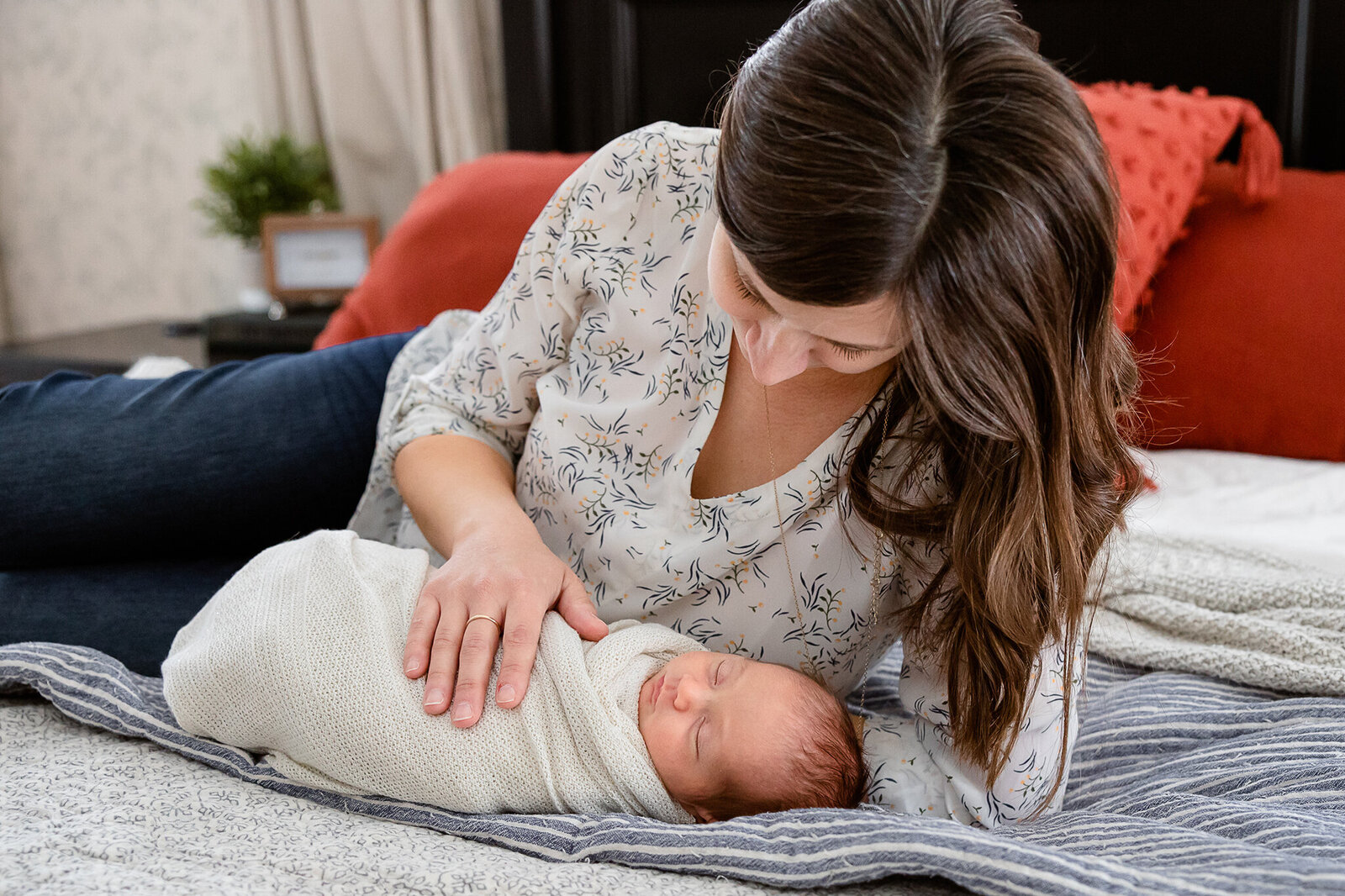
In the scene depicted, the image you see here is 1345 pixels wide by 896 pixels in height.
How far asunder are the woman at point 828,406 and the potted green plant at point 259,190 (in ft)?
4.95

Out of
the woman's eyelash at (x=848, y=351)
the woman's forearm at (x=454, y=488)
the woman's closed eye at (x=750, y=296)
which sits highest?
the woman's closed eye at (x=750, y=296)

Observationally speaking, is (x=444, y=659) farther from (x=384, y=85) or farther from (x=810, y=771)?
(x=384, y=85)

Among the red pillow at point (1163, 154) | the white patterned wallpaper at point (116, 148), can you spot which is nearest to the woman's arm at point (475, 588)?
the red pillow at point (1163, 154)

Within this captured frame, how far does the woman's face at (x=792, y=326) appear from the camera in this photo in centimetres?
74

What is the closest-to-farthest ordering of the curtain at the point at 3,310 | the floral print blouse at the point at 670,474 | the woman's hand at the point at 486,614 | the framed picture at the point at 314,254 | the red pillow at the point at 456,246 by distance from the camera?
the woman's hand at the point at 486,614, the floral print blouse at the point at 670,474, the red pillow at the point at 456,246, the framed picture at the point at 314,254, the curtain at the point at 3,310

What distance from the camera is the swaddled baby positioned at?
2.83ft

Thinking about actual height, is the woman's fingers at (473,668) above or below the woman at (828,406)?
below

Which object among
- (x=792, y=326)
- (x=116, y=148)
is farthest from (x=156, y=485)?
(x=116, y=148)

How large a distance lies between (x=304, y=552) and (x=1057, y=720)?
70 centimetres

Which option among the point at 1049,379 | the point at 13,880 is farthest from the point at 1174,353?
the point at 13,880

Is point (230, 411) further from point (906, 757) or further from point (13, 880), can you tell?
point (906, 757)

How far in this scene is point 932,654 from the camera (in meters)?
0.98

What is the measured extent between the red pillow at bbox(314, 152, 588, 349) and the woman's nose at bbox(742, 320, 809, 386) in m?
1.11

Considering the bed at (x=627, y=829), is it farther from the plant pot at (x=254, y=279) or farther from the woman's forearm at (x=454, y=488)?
the plant pot at (x=254, y=279)
